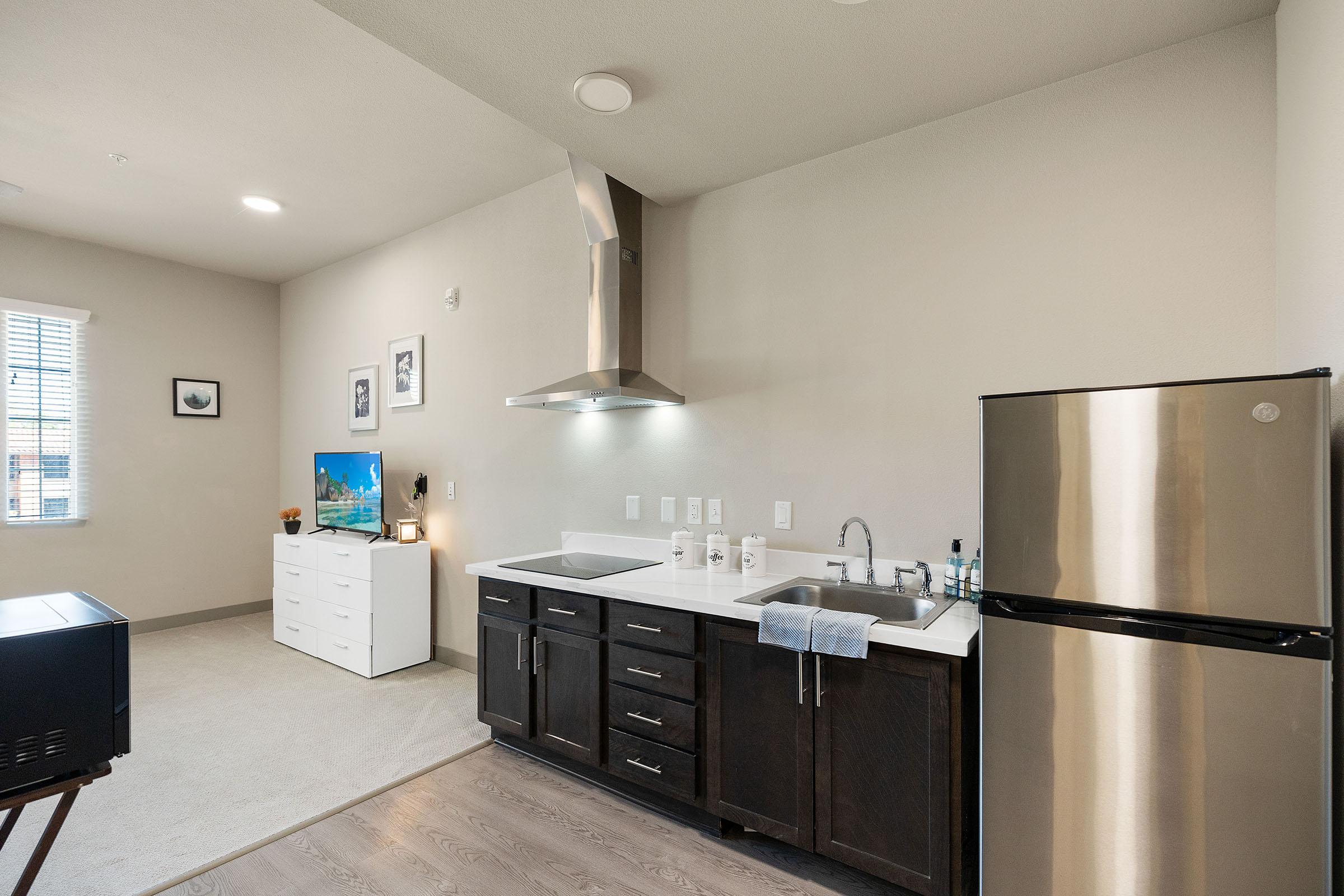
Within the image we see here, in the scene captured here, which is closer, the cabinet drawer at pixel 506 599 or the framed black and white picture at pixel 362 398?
the cabinet drawer at pixel 506 599

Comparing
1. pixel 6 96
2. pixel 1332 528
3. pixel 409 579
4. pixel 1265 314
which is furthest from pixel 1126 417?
pixel 6 96

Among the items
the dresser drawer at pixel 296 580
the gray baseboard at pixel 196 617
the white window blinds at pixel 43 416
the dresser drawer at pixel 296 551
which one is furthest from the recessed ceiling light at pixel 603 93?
the gray baseboard at pixel 196 617

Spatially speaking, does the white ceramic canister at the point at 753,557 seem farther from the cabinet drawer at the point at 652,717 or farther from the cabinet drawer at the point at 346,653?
the cabinet drawer at the point at 346,653

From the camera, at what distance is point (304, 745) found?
2982mm

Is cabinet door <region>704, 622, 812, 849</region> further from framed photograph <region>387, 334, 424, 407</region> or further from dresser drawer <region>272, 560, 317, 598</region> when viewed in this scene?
dresser drawer <region>272, 560, 317, 598</region>

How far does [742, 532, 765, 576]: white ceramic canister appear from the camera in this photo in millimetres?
2648

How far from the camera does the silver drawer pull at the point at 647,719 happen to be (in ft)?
7.68

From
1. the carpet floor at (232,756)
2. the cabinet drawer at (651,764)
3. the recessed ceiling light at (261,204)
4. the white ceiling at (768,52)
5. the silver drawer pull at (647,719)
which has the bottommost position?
the carpet floor at (232,756)

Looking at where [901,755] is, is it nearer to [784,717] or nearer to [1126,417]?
[784,717]

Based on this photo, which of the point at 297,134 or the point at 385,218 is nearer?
the point at 297,134

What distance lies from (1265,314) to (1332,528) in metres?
0.76

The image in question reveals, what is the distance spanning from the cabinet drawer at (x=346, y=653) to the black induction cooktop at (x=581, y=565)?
1.45 m

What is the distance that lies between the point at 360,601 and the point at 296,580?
909mm

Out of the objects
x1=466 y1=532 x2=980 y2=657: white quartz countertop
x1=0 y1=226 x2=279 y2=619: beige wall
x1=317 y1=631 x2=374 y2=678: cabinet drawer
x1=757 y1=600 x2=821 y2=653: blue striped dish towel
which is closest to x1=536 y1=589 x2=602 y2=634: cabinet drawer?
x1=466 y1=532 x2=980 y2=657: white quartz countertop
